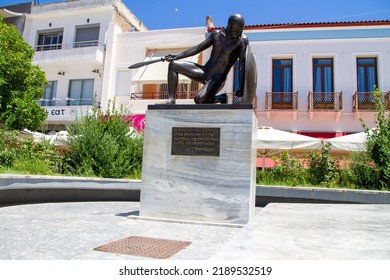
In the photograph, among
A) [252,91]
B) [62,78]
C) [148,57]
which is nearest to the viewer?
[252,91]

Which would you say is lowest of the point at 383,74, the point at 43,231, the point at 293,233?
the point at 43,231

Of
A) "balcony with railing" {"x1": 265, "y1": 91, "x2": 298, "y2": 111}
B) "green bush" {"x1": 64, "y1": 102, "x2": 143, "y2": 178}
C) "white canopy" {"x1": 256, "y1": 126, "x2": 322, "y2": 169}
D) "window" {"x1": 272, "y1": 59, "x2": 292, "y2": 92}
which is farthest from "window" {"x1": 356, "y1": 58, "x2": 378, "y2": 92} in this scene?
"green bush" {"x1": 64, "y1": 102, "x2": 143, "y2": 178}

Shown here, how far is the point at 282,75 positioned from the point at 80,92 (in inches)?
527

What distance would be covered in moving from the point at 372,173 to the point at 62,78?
70.7 feet

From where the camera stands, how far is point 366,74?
1975 cm

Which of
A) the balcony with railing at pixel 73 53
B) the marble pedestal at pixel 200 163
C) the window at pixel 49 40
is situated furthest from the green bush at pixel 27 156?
the window at pixel 49 40

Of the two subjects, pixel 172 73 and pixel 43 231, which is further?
pixel 172 73

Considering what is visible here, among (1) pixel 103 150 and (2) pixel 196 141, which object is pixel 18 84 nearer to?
(1) pixel 103 150

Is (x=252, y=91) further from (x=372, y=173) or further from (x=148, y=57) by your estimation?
(x=148, y=57)

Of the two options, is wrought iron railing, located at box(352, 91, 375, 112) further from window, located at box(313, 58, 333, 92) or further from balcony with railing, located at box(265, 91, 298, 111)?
balcony with railing, located at box(265, 91, 298, 111)

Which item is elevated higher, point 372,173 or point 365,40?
point 365,40

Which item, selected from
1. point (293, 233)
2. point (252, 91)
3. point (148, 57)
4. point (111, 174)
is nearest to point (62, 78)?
point (148, 57)

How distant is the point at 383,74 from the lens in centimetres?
1922

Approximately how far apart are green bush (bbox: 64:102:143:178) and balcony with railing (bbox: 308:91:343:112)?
11.5 m
